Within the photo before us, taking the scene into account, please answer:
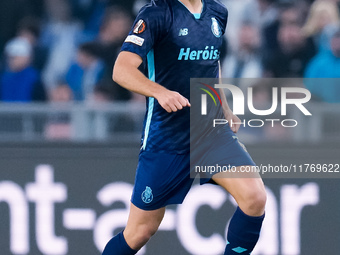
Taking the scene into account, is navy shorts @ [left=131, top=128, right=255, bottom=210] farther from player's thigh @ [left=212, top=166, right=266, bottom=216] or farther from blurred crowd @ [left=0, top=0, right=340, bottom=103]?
blurred crowd @ [left=0, top=0, right=340, bottom=103]

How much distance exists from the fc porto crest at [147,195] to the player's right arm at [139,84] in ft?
2.10

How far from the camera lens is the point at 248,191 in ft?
14.5

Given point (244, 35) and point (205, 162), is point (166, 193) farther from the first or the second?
point (244, 35)

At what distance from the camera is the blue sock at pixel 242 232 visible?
4.46m

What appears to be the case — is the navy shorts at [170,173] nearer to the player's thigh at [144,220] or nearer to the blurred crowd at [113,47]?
the player's thigh at [144,220]

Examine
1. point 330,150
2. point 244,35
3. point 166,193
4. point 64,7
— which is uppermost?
point 64,7

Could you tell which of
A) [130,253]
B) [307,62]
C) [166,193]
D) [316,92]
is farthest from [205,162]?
[307,62]

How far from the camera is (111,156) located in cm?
618

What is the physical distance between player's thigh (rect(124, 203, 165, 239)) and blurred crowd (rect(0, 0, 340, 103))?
2.25 meters

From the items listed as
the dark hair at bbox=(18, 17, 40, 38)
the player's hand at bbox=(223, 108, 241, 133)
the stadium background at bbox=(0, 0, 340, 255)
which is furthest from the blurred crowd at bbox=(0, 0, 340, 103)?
the player's hand at bbox=(223, 108, 241, 133)

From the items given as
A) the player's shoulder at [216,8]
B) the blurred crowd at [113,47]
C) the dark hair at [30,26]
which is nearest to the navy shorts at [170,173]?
the player's shoulder at [216,8]

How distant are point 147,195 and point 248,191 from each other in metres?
0.60

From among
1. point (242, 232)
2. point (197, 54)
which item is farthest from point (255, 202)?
point (197, 54)

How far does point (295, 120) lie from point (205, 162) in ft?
6.03
